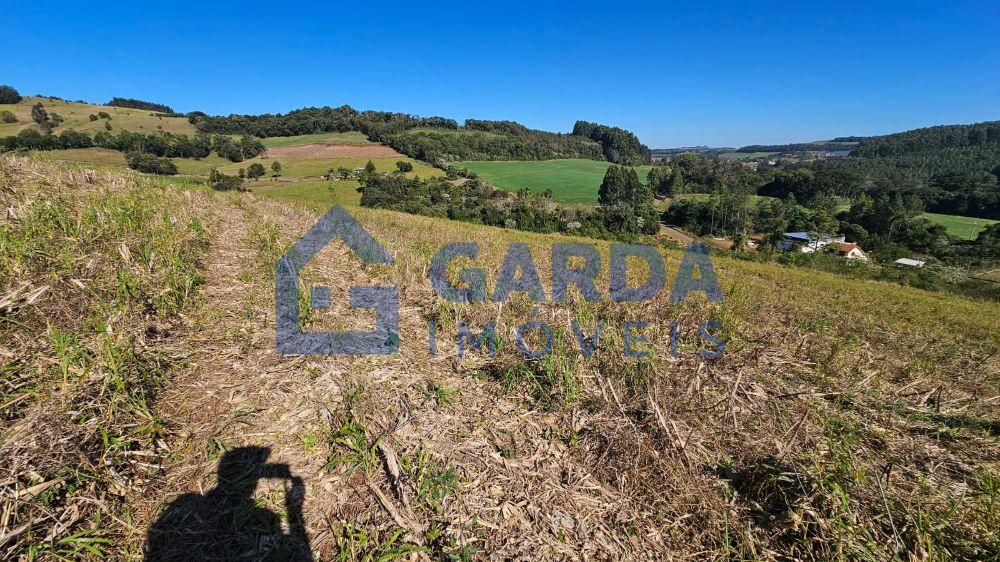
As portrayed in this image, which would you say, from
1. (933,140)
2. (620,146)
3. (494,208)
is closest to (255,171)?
(494,208)

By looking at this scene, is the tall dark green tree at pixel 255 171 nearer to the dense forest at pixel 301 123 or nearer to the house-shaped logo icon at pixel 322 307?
the dense forest at pixel 301 123

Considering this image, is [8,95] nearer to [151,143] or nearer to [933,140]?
[151,143]

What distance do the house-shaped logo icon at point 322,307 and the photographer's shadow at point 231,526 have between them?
1.60 m

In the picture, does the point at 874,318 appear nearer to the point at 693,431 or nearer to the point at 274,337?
the point at 693,431

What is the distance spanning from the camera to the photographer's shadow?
208 cm

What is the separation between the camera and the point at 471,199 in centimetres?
4709

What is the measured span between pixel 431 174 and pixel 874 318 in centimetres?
5582

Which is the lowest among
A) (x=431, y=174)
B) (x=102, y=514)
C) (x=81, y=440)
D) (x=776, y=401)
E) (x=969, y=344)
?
(x=969, y=344)

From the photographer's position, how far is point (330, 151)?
58.5 metres

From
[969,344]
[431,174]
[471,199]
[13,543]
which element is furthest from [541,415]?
[431,174]

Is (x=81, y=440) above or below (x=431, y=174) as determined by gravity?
below

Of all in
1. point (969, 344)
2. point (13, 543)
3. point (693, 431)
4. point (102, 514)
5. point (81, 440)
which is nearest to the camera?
point (13, 543)

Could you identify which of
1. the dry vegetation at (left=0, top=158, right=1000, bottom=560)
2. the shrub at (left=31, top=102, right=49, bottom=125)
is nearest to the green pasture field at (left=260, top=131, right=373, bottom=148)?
the shrub at (left=31, top=102, right=49, bottom=125)

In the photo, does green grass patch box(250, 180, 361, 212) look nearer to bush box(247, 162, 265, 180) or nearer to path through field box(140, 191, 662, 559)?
bush box(247, 162, 265, 180)
